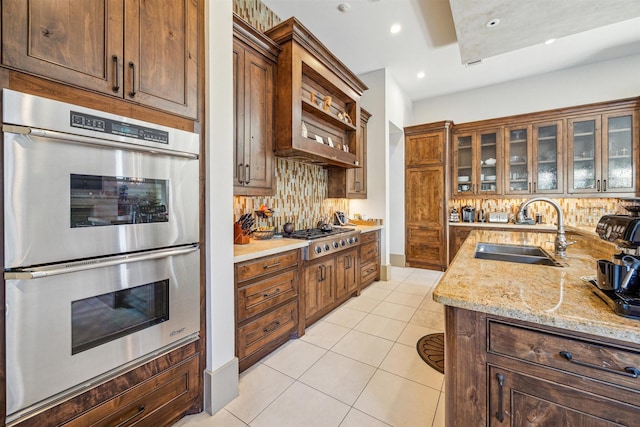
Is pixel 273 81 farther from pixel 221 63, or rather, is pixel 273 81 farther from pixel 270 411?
pixel 270 411

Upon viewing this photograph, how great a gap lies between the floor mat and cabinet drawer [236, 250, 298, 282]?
1.35 metres

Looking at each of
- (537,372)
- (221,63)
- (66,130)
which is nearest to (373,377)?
(537,372)

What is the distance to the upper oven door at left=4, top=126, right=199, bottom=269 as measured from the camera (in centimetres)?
98

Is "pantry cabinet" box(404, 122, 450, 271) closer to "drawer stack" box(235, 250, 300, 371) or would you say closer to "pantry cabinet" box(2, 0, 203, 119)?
"drawer stack" box(235, 250, 300, 371)

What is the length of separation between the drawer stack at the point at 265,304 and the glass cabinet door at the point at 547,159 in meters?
4.41

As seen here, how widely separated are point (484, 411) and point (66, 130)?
2.00m

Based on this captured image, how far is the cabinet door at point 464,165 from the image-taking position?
4777 mm

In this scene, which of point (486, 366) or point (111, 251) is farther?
point (111, 251)

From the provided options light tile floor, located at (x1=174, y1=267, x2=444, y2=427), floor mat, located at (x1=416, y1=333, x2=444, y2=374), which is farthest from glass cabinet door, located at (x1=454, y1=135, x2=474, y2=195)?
floor mat, located at (x1=416, y1=333, x2=444, y2=374)

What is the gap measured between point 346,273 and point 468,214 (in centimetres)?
307

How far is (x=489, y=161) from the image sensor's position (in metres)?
4.66

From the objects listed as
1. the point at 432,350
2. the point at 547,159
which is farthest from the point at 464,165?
the point at 432,350

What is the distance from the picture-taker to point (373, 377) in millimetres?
1914

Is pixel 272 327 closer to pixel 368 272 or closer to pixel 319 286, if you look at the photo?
pixel 319 286
